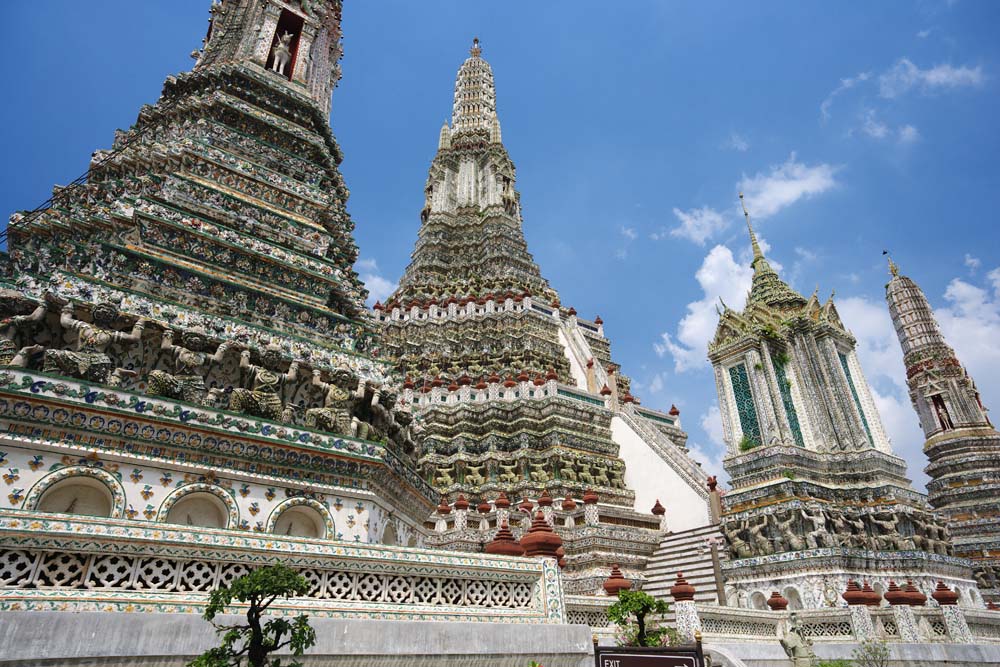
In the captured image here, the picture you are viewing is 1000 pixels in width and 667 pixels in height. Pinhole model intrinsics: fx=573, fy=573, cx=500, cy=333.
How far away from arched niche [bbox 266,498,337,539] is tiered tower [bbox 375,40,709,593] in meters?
8.54

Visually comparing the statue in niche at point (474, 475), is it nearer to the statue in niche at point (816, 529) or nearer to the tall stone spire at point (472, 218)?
the statue in niche at point (816, 529)

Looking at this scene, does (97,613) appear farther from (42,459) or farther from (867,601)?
(867,601)

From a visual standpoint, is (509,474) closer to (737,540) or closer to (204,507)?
(737,540)

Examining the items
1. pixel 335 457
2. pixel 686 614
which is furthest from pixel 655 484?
pixel 335 457

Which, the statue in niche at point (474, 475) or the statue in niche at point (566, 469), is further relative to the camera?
the statue in niche at point (474, 475)

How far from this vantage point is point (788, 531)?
15617 millimetres

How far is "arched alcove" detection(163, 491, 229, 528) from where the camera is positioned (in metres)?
7.18

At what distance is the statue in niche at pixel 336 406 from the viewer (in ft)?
27.7

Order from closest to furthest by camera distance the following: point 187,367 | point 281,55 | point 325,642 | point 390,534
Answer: point 325,642 < point 187,367 < point 390,534 < point 281,55

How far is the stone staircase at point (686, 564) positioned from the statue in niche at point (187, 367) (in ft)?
39.7

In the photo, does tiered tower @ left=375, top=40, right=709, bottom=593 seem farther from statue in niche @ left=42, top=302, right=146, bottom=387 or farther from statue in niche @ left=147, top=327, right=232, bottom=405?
statue in niche @ left=42, top=302, right=146, bottom=387

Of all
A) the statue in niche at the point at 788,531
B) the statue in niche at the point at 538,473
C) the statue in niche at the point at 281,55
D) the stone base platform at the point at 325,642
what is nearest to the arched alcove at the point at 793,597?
the statue in niche at the point at 788,531

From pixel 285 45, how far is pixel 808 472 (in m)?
20.0

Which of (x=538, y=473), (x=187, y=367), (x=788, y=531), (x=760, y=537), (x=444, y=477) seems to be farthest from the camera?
(x=444, y=477)
